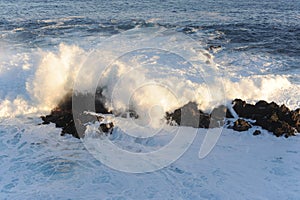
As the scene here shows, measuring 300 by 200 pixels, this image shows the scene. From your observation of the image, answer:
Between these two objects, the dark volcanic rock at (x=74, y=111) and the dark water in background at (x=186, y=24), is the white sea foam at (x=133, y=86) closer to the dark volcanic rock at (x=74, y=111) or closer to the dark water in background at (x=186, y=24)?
the dark volcanic rock at (x=74, y=111)

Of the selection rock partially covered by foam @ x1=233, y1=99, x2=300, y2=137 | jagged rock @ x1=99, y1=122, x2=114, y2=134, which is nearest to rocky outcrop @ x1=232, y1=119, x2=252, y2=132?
rock partially covered by foam @ x1=233, y1=99, x2=300, y2=137

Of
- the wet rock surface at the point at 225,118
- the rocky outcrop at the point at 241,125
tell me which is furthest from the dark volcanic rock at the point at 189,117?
the rocky outcrop at the point at 241,125

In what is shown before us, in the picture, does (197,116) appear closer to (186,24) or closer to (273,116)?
(273,116)

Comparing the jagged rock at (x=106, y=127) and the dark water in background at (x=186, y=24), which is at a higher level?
the dark water in background at (x=186, y=24)

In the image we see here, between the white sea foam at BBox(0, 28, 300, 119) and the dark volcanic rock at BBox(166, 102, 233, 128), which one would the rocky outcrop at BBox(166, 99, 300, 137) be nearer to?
the dark volcanic rock at BBox(166, 102, 233, 128)

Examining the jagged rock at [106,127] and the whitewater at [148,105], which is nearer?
the whitewater at [148,105]

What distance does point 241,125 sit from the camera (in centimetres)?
977

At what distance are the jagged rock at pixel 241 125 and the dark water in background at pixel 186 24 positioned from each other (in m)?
5.41

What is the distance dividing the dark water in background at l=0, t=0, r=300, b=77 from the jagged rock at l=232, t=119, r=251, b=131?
17.7ft

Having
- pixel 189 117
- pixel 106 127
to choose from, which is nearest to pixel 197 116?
pixel 189 117

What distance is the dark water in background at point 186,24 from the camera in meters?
17.6

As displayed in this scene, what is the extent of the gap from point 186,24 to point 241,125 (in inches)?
601

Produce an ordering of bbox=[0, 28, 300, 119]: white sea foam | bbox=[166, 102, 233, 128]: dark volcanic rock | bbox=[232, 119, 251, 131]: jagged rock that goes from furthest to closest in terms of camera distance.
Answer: bbox=[0, 28, 300, 119]: white sea foam → bbox=[166, 102, 233, 128]: dark volcanic rock → bbox=[232, 119, 251, 131]: jagged rock

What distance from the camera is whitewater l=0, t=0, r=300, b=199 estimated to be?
7812mm
